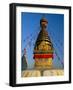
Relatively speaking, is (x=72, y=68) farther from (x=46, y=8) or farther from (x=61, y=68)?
(x=46, y=8)

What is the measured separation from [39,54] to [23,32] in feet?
0.45

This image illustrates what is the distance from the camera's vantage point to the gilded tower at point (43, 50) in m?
1.55

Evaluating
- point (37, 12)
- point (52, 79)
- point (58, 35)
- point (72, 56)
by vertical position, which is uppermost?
point (37, 12)

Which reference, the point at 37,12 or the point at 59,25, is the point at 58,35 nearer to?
the point at 59,25

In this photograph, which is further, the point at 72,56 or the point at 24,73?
the point at 72,56

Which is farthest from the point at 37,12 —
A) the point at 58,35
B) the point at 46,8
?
the point at 58,35

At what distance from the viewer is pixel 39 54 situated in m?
1.56

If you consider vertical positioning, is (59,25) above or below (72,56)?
above

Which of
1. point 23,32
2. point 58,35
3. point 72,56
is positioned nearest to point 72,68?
point 72,56

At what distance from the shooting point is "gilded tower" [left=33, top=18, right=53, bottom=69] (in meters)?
1.55

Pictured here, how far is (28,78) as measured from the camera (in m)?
1.53

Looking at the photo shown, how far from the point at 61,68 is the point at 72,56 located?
0.09m

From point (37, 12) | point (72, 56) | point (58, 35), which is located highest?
point (37, 12)

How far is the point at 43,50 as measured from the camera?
61.9 inches
